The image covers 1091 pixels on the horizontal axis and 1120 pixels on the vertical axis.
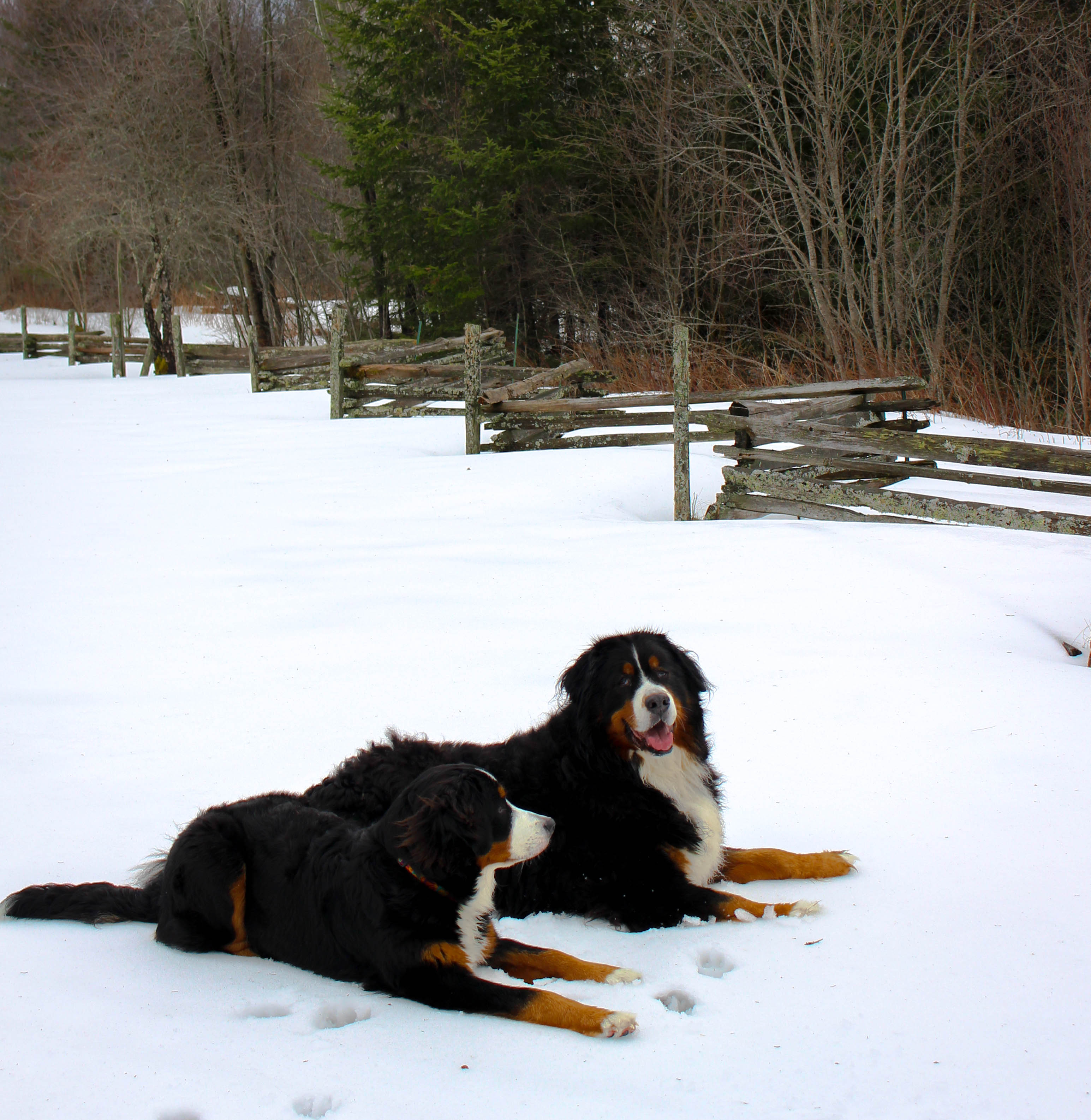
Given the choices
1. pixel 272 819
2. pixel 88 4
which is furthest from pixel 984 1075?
pixel 88 4

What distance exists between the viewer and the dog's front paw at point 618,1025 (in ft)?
7.23

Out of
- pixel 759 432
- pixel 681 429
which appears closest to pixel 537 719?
pixel 681 429

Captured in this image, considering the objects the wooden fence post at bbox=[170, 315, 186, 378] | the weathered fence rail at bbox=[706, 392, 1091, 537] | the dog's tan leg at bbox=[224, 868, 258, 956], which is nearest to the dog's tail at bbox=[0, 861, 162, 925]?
the dog's tan leg at bbox=[224, 868, 258, 956]

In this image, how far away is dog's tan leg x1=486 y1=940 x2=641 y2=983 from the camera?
97.0 inches

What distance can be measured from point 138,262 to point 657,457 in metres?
19.4

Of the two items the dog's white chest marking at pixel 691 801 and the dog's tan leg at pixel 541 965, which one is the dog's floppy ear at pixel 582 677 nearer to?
the dog's white chest marking at pixel 691 801

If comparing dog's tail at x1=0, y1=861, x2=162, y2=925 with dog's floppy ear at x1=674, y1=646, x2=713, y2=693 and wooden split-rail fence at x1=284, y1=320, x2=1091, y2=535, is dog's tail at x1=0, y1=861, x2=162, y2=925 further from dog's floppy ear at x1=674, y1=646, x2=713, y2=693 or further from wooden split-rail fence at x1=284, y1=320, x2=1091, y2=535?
wooden split-rail fence at x1=284, y1=320, x2=1091, y2=535

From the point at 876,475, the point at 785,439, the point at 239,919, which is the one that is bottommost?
the point at 239,919

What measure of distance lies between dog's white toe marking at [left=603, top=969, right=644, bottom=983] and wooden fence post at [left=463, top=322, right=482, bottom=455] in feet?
28.4

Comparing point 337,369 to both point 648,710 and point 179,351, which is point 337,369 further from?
point 648,710

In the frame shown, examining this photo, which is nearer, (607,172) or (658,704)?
(658,704)

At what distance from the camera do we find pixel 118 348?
23.1m

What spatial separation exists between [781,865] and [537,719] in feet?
4.88

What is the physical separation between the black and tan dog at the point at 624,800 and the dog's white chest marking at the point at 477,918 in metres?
0.43
